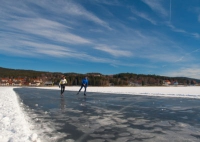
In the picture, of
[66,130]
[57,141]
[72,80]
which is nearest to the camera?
[57,141]

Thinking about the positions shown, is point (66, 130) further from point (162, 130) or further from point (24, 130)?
point (162, 130)

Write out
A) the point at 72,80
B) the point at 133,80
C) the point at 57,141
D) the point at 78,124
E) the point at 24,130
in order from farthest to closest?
the point at 133,80 → the point at 72,80 → the point at 78,124 → the point at 24,130 → the point at 57,141

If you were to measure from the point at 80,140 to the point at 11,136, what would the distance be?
5.47 feet

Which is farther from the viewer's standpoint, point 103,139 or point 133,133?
point 133,133

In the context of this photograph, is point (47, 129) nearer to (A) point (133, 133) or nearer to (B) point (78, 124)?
(B) point (78, 124)

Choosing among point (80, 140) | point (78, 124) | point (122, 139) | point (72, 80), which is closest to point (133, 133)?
point (122, 139)

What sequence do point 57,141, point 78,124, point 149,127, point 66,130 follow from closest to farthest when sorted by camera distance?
point 57,141 < point 66,130 < point 149,127 < point 78,124

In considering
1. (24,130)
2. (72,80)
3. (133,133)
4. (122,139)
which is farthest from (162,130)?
(72,80)

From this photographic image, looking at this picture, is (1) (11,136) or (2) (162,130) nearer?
(1) (11,136)

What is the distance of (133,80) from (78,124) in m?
193

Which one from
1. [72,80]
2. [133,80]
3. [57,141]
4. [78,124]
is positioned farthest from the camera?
[133,80]

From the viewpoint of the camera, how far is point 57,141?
4.82 m

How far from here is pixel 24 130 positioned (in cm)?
555

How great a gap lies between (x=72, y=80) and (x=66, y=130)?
15077 cm
